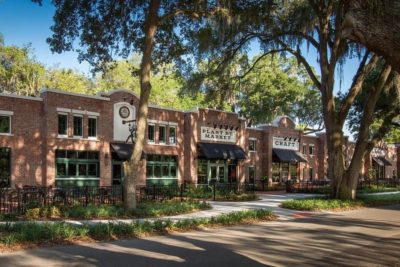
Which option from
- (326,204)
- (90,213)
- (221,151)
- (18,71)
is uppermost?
(18,71)

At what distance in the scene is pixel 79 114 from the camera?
94.6 feet

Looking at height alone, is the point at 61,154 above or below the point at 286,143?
below

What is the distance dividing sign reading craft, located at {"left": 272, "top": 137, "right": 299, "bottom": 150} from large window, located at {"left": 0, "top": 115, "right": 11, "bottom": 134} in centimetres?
2611

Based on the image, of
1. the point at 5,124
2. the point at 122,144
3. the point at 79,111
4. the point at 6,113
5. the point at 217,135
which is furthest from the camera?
the point at 217,135

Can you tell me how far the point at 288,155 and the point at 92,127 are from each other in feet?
73.4

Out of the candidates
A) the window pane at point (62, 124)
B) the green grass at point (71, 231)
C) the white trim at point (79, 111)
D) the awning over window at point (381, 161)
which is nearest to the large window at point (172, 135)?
the white trim at point (79, 111)

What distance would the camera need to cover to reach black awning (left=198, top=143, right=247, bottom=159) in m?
36.1

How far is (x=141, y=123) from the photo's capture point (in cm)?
1725

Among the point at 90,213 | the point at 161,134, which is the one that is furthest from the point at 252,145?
the point at 90,213

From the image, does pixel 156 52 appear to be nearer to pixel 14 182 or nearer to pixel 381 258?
pixel 14 182

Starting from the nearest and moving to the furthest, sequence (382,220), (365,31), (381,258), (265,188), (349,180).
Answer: (365,31), (381,258), (382,220), (349,180), (265,188)

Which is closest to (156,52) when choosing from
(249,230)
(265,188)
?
(249,230)

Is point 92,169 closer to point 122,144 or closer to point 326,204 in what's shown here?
point 122,144

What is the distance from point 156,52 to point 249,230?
1117 centimetres
